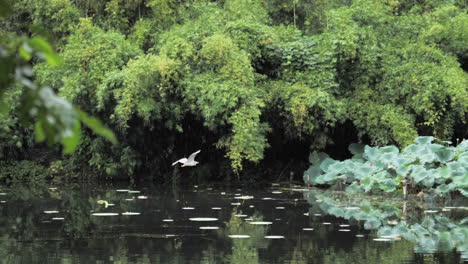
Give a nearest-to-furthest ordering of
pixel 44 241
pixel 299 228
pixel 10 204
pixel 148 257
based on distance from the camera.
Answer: pixel 148 257 < pixel 44 241 < pixel 299 228 < pixel 10 204

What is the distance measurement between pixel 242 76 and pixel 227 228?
188 inches

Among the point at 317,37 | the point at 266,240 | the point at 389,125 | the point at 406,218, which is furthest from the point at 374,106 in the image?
the point at 266,240

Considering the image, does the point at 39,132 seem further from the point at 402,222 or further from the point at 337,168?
the point at 337,168

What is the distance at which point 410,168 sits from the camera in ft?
33.8

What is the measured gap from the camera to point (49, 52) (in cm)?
136

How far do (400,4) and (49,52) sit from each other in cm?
1387

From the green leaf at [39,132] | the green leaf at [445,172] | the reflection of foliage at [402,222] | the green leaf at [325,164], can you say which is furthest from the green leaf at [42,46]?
the green leaf at [325,164]

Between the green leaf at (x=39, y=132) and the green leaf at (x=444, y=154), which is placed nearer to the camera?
the green leaf at (x=39, y=132)

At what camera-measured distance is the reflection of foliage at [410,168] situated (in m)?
9.80

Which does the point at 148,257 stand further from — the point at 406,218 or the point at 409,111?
the point at 409,111

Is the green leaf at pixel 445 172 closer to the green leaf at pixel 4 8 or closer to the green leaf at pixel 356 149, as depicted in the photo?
the green leaf at pixel 356 149

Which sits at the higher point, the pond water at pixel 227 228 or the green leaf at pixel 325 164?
the green leaf at pixel 325 164

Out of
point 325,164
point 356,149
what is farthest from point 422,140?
point 325,164

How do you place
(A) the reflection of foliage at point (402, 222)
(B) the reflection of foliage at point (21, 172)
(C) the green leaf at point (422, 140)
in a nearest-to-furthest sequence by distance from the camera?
(A) the reflection of foliage at point (402, 222), (C) the green leaf at point (422, 140), (B) the reflection of foliage at point (21, 172)
